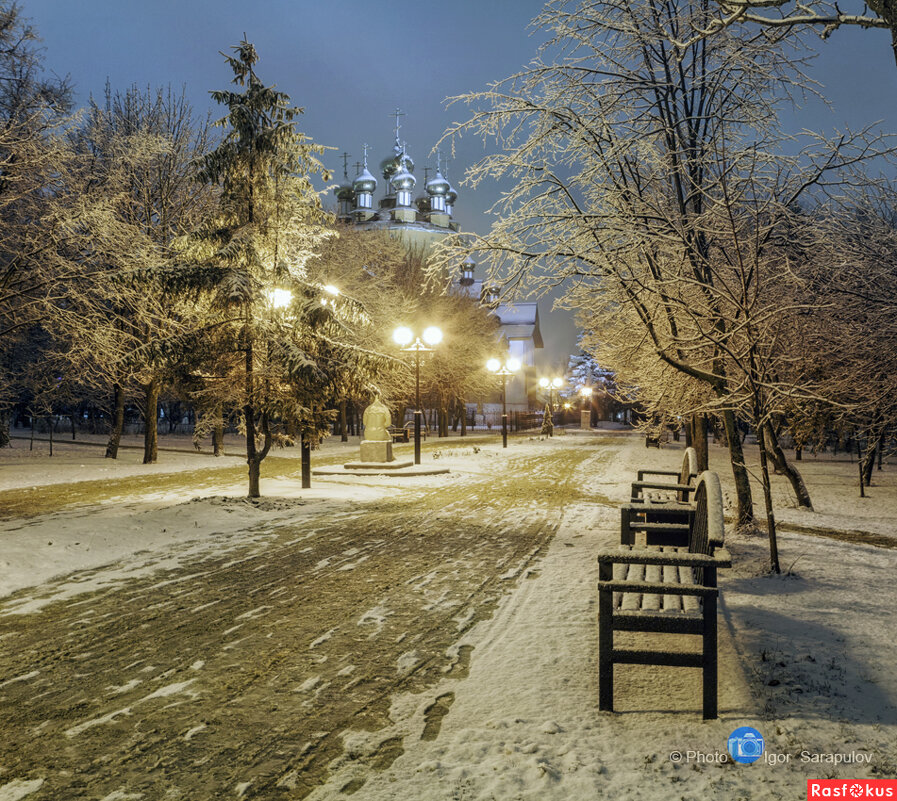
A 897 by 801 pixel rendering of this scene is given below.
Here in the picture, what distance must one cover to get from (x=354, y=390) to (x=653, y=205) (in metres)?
7.04

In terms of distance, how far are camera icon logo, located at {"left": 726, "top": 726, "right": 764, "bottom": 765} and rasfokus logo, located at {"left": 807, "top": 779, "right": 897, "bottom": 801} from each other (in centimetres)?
30

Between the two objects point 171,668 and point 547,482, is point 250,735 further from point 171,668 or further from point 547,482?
point 547,482

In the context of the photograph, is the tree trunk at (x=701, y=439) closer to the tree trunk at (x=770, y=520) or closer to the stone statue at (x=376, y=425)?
the tree trunk at (x=770, y=520)

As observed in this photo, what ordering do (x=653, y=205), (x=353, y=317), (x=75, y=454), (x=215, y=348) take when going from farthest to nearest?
(x=75, y=454)
(x=353, y=317)
(x=215, y=348)
(x=653, y=205)

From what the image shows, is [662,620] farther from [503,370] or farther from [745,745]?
[503,370]

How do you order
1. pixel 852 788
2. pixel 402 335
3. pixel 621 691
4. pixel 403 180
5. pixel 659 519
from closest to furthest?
1. pixel 852 788
2. pixel 621 691
3. pixel 659 519
4. pixel 402 335
5. pixel 403 180

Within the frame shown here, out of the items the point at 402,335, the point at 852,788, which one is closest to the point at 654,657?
the point at 852,788

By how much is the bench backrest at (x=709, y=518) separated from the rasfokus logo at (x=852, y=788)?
1495mm

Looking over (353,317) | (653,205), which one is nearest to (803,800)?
(653,205)

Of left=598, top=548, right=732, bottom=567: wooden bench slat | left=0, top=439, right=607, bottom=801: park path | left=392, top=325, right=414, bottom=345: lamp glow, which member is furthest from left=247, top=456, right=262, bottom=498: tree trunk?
left=598, top=548, right=732, bottom=567: wooden bench slat

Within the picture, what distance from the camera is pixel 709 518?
195 inches

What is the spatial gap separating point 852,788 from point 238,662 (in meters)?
3.71

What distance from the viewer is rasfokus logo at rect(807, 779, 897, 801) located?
128 inches

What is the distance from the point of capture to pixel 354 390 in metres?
13.0
